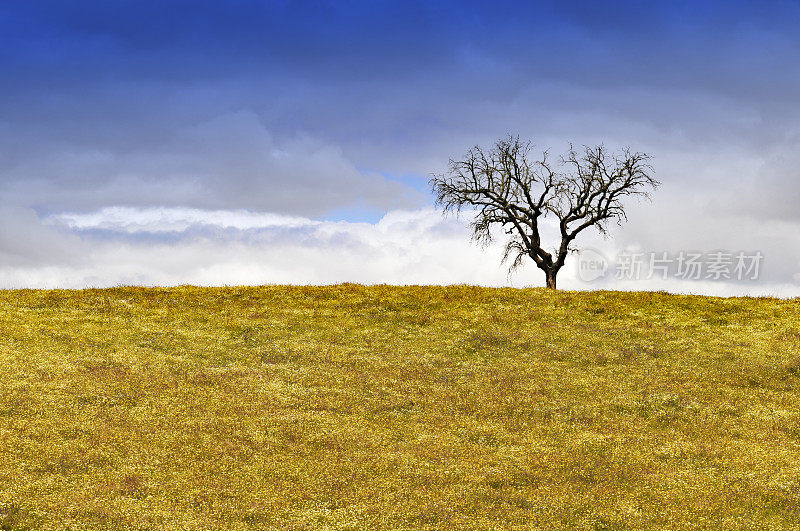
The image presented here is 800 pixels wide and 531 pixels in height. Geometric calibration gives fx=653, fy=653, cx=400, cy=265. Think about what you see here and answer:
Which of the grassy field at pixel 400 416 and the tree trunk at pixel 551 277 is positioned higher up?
the tree trunk at pixel 551 277

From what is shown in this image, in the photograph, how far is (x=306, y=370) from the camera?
27.8m

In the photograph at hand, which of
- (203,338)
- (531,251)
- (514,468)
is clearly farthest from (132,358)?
(531,251)

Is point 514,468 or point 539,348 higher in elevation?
point 539,348

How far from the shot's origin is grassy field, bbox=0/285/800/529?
16.6 meters

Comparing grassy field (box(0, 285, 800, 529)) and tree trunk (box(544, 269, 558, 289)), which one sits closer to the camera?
grassy field (box(0, 285, 800, 529))

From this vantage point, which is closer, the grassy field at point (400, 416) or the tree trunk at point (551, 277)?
the grassy field at point (400, 416)

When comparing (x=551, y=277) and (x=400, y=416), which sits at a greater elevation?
(x=551, y=277)

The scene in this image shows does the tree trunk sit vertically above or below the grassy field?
above

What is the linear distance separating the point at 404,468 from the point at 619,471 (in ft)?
20.2

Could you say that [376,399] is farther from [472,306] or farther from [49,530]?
[472,306]

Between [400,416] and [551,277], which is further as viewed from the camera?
[551,277]

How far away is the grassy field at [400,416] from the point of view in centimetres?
1661

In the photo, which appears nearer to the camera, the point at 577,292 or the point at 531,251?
the point at 577,292

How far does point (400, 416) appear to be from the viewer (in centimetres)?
2292
